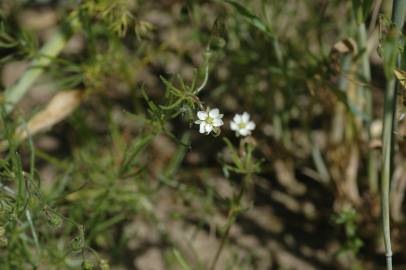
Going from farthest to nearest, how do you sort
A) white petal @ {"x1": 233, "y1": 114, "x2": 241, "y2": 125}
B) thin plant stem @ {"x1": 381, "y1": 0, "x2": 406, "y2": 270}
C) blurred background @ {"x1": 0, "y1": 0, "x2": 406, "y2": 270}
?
blurred background @ {"x1": 0, "y1": 0, "x2": 406, "y2": 270}
white petal @ {"x1": 233, "y1": 114, "x2": 241, "y2": 125}
thin plant stem @ {"x1": 381, "y1": 0, "x2": 406, "y2": 270}

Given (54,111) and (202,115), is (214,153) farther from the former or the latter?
(202,115)

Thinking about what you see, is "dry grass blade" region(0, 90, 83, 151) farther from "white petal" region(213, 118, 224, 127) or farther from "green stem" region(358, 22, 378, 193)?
"green stem" region(358, 22, 378, 193)

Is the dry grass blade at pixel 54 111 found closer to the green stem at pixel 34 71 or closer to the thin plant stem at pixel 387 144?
the green stem at pixel 34 71

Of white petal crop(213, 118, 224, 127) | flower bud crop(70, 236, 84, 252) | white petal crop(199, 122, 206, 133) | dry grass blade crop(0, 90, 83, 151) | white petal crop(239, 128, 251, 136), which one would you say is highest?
white petal crop(213, 118, 224, 127)

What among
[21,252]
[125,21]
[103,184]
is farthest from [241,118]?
[21,252]

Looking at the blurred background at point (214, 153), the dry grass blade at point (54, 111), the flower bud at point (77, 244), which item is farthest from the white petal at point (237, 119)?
the dry grass blade at point (54, 111)

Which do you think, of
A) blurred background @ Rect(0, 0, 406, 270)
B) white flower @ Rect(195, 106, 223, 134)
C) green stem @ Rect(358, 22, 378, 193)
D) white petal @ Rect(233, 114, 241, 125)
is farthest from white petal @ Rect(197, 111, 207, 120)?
green stem @ Rect(358, 22, 378, 193)

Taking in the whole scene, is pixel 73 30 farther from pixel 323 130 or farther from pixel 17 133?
pixel 323 130

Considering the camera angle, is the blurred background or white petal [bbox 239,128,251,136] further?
the blurred background
